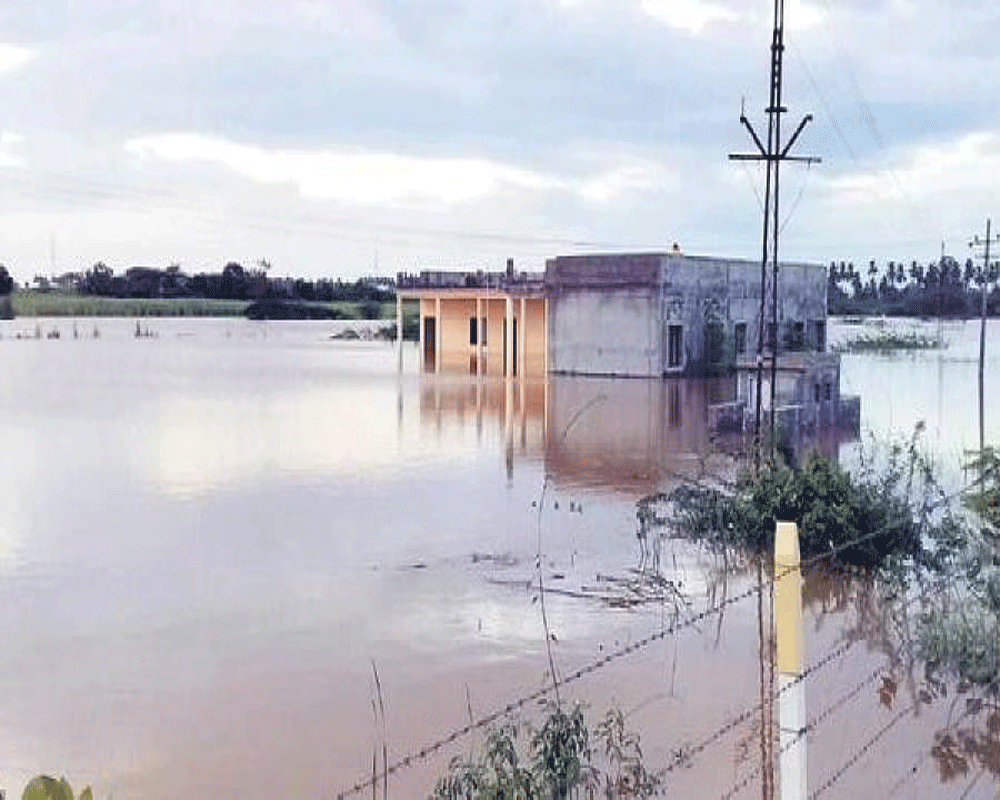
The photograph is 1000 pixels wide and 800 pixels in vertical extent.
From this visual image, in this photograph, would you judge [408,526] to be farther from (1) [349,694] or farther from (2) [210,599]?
(1) [349,694]

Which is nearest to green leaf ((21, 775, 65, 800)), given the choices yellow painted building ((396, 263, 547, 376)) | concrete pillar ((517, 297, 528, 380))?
yellow painted building ((396, 263, 547, 376))

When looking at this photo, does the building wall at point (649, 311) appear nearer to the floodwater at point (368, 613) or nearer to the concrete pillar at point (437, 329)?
the floodwater at point (368, 613)

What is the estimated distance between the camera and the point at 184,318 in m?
84.8

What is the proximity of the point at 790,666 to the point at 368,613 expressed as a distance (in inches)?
260

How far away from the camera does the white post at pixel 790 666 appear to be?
2.92 m

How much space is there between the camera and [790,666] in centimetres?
292

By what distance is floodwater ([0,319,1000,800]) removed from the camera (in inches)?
255

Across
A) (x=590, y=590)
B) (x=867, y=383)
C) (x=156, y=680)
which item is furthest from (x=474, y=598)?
(x=867, y=383)

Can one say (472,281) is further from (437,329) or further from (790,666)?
(790,666)

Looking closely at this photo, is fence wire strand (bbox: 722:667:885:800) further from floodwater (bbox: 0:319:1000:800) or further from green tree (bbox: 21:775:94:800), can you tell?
green tree (bbox: 21:775:94:800)

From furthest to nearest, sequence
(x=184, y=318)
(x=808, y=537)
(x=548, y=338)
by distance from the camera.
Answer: (x=184, y=318) → (x=548, y=338) → (x=808, y=537)

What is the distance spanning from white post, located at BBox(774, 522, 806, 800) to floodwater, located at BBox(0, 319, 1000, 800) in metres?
2.65

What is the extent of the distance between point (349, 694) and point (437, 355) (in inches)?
1190

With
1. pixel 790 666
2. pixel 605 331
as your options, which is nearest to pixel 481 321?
pixel 605 331
